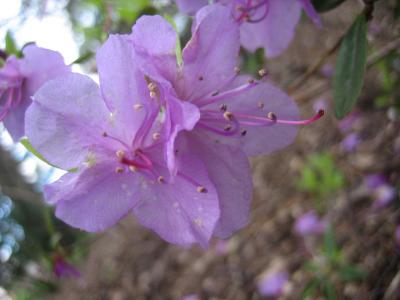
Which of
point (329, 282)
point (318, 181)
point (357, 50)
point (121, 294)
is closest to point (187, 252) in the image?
point (121, 294)

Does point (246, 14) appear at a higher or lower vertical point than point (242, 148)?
higher

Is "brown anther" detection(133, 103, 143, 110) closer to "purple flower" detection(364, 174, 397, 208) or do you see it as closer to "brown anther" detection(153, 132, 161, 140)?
"brown anther" detection(153, 132, 161, 140)

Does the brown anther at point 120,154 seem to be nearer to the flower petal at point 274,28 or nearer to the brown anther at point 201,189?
the brown anther at point 201,189

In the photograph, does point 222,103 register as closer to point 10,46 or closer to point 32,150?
point 32,150

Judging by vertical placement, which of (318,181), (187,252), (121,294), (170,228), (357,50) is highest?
(357,50)

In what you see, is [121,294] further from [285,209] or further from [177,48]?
[177,48]

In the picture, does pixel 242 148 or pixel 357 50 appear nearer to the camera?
pixel 242 148
